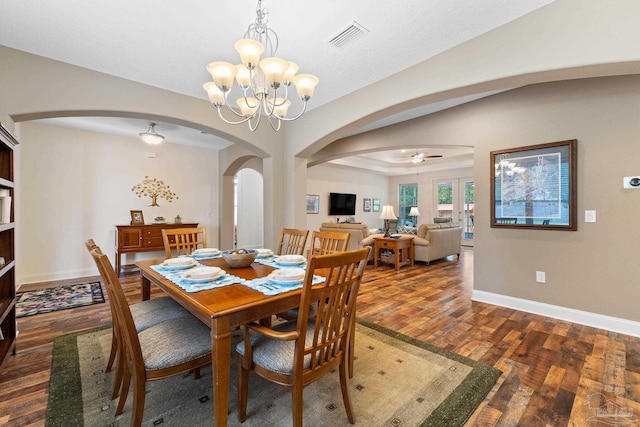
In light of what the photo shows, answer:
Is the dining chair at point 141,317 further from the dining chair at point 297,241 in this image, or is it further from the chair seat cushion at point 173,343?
the dining chair at point 297,241

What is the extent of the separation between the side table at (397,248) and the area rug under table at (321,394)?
3.04 meters

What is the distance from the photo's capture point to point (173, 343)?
1448 millimetres

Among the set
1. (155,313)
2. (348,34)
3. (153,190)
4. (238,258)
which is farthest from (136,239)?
(348,34)

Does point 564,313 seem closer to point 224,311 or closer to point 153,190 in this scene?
point 224,311

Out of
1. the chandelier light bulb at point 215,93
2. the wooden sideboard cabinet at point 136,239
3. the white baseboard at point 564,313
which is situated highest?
the chandelier light bulb at point 215,93

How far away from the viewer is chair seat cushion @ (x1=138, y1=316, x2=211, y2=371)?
1.35 metres

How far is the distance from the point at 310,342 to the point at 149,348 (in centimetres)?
84

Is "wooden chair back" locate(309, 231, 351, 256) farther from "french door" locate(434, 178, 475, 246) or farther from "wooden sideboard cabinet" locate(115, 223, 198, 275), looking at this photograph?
"french door" locate(434, 178, 475, 246)

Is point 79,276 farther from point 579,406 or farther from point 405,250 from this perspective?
point 579,406

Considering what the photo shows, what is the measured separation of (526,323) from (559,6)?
2.81 metres

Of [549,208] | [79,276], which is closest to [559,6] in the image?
[549,208]

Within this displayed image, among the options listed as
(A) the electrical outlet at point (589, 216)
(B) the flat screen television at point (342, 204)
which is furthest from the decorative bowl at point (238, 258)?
(B) the flat screen television at point (342, 204)

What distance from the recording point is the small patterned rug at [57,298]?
10.3ft

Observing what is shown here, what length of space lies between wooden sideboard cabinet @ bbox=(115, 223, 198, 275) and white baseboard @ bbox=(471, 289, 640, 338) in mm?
5096
